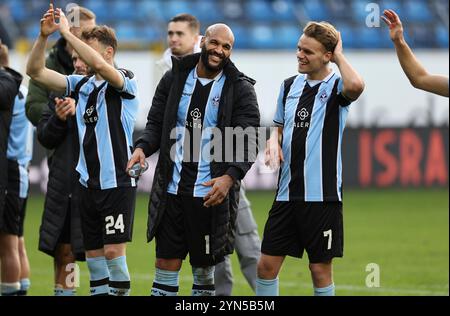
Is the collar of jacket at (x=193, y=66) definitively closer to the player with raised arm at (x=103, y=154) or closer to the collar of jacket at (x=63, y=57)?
the player with raised arm at (x=103, y=154)

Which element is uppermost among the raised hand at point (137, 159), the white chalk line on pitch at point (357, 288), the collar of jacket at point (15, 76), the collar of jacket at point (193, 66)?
the collar of jacket at point (15, 76)

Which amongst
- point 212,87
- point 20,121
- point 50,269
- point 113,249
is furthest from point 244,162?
point 50,269

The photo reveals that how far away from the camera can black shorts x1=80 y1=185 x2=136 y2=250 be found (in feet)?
23.5

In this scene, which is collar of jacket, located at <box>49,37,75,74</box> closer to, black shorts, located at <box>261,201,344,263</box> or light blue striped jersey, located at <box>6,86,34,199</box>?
light blue striped jersey, located at <box>6,86,34,199</box>

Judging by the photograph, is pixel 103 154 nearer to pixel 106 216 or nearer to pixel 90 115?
pixel 90 115

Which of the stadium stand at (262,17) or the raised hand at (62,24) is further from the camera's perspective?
the stadium stand at (262,17)

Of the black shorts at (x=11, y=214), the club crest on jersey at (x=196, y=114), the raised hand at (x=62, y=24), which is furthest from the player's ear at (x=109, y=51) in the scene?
the black shorts at (x=11, y=214)

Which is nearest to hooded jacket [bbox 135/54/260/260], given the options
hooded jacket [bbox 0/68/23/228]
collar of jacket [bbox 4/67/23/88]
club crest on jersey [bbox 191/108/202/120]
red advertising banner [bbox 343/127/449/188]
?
club crest on jersey [bbox 191/108/202/120]

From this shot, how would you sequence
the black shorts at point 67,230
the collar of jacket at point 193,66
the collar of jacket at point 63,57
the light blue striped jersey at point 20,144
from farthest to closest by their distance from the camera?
the light blue striped jersey at point 20,144, the collar of jacket at point 63,57, the black shorts at point 67,230, the collar of jacket at point 193,66

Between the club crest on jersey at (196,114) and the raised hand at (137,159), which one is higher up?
the club crest on jersey at (196,114)

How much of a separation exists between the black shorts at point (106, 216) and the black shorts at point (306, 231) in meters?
1.06

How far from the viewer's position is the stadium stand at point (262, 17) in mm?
22766

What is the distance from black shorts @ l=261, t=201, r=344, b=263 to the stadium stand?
15.8 m

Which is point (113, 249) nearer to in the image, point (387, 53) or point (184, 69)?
point (184, 69)
